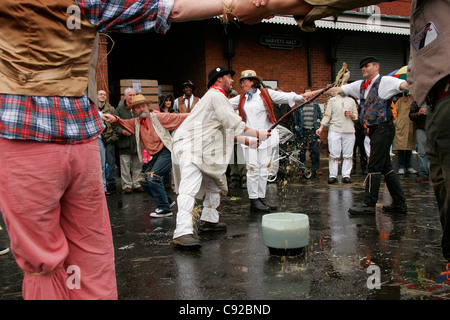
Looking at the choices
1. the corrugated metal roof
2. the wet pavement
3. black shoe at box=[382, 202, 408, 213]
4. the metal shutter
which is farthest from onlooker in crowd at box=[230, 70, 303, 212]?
the metal shutter

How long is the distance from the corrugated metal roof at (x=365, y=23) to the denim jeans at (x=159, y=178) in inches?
322

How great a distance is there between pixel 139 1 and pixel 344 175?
30.2ft

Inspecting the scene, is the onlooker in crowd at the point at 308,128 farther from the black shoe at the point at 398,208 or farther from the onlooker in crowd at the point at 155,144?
the black shoe at the point at 398,208

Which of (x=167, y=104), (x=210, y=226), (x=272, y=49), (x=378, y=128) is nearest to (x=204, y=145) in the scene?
(x=210, y=226)

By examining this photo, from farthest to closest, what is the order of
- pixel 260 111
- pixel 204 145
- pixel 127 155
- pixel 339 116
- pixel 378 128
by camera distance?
1. pixel 339 116
2. pixel 127 155
3. pixel 260 111
4. pixel 378 128
5. pixel 204 145

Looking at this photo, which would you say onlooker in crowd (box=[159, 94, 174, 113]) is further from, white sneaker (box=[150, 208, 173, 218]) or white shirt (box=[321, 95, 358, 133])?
white sneaker (box=[150, 208, 173, 218])

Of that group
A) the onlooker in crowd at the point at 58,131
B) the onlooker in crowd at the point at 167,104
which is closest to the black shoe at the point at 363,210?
the onlooker in crowd at the point at 58,131

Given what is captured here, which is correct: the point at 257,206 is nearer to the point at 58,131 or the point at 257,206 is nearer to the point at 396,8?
the point at 58,131

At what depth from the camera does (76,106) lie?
1.95 meters

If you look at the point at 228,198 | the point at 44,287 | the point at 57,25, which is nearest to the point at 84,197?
the point at 44,287

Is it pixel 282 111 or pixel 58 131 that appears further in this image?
pixel 282 111

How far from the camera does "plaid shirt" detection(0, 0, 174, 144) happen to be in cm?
180

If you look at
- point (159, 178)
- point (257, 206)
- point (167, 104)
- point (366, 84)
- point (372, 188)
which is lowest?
point (257, 206)

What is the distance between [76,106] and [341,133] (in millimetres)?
9355
